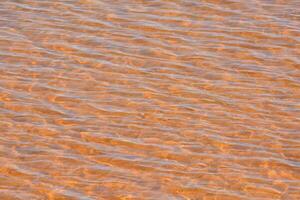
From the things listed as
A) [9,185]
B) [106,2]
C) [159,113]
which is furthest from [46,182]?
[106,2]

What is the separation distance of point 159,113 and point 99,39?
1527mm

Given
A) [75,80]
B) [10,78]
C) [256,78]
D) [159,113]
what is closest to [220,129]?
[159,113]

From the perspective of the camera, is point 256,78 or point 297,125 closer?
point 297,125

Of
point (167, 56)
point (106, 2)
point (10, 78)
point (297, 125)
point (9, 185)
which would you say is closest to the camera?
point (9, 185)

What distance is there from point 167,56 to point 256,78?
891 mm

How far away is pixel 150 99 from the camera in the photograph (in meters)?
6.83

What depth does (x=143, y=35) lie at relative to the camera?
7.95 metres

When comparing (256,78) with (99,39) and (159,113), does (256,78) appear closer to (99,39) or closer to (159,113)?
(159,113)

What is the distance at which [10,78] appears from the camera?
7.06 metres

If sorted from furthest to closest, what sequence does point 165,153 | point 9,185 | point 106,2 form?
point 106,2 < point 165,153 < point 9,185

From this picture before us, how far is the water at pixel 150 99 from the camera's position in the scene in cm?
571

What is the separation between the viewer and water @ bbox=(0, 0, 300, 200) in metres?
5.71

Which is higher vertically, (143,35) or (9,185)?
(143,35)

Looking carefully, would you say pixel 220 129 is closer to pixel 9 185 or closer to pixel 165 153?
Answer: pixel 165 153
